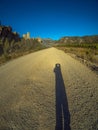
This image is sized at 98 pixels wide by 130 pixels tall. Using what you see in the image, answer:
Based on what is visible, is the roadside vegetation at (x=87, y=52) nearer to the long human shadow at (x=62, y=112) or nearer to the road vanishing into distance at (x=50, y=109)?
the road vanishing into distance at (x=50, y=109)

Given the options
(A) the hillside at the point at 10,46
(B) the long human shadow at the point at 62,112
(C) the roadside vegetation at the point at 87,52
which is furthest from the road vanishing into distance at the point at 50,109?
(A) the hillside at the point at 10,46

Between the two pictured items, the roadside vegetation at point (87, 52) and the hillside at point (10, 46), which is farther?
the hillside at point (10, 46)

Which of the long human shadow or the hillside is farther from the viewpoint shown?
the hillside

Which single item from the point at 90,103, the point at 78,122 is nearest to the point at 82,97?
the point at 90,103

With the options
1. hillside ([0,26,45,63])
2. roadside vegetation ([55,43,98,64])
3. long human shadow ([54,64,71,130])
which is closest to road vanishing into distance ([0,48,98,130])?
long human shadow ([54,64,71,130])

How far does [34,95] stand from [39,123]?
1.54 meters

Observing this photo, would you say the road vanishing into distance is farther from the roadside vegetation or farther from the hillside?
the hillside

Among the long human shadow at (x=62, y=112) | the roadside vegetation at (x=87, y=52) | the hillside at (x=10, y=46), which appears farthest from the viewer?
the hillside at (x=10, y=46)

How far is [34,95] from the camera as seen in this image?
13.3 ft

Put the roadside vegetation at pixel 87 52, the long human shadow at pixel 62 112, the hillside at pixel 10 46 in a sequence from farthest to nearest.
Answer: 1. the hillside at pixel 10 46
2. the roadside vegetation at pixel 87 52
3. the long human shadow at pixel 62 112

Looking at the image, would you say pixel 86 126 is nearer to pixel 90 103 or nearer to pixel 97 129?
pixel 97 129

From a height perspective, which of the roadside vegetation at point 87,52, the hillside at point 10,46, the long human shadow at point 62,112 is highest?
the hillside at point 10,46

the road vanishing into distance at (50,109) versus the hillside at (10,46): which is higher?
the hillside at (10,46)

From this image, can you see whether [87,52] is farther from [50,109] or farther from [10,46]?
[10,46]
